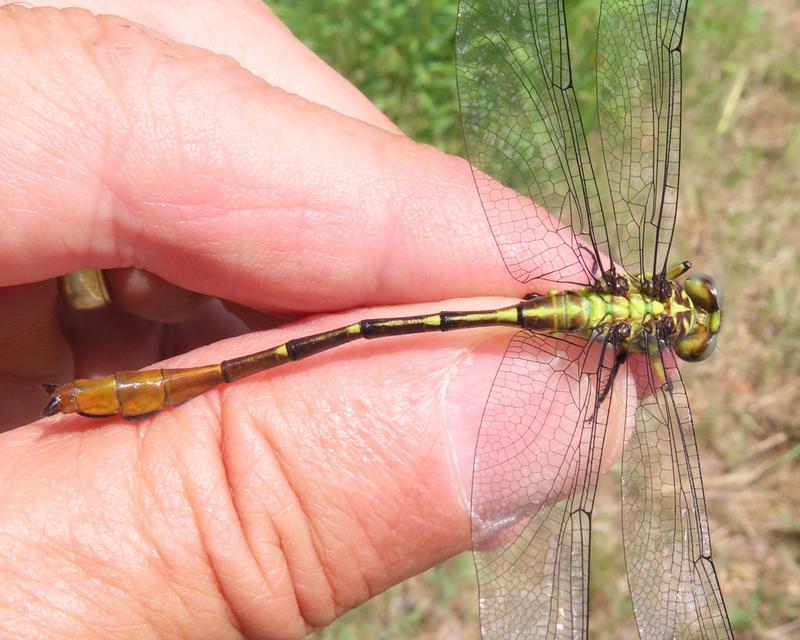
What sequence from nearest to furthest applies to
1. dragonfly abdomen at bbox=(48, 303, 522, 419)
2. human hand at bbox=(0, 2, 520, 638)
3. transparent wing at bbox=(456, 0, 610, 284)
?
human hand at bbox=(0, 2, 520, 638)
dragonfly abdomen at bbox=(48, 303, 522, 419)
transparent wing at bbox=(456, 0, 610, 284)

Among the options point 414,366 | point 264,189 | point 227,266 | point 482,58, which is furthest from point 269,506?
point 482,58

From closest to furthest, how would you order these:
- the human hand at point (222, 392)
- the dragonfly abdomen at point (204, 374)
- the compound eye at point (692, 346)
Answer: the human hand at point (222, 392) → the dragonfly abdomen at point (204, 374) → the compound eye at point (692, 346)

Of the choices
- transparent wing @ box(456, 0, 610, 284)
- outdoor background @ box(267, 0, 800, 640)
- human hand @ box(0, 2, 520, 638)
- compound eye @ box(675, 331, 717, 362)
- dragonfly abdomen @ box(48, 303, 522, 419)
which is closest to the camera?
human hand @ box(0, 2, 520, 638)

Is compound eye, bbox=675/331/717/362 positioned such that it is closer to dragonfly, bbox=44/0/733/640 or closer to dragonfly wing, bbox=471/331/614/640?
dragonfly, bbox=44/0/733/640

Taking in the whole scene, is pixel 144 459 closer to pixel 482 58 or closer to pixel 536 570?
pixel 536 570

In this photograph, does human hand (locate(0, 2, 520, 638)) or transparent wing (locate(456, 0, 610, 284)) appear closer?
human hand (locate(0, 2, 520, 638))

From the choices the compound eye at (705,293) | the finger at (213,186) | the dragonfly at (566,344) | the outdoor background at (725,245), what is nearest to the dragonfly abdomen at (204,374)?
the dragonfly at (566,344)

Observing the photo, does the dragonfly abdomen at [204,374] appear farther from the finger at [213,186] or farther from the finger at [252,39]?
the finger at [252,39]

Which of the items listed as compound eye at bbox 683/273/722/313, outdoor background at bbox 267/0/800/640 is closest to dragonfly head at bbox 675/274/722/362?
compound eye at bbox 683/273/722/313

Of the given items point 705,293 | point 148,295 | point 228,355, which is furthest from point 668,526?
point 148,295

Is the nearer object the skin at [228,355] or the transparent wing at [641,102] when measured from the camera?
the skin at [228,355]
